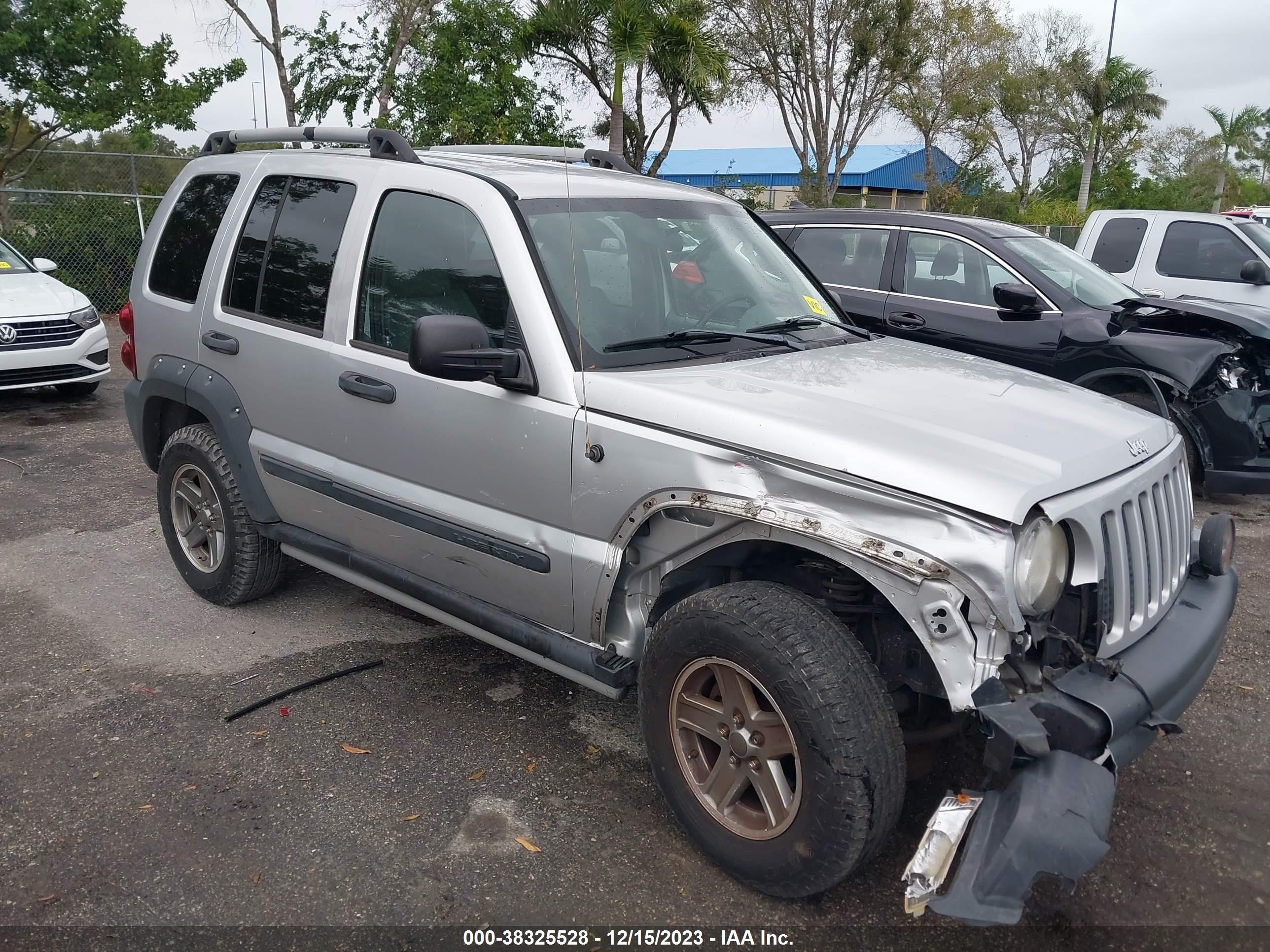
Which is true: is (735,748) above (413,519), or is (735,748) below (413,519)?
below

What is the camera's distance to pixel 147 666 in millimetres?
4242

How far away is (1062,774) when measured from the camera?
2320 mm

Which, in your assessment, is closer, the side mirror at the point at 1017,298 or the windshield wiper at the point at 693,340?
the windshield wiper at the point at 693,340

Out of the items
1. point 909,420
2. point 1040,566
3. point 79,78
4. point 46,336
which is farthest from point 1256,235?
point 79,78

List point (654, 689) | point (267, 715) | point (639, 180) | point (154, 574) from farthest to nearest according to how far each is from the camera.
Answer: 1. point (154, 574)
2. point (639, 180)
3. point (267, 715)
4. point (654, 689)

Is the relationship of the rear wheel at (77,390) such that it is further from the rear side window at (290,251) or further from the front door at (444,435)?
the front door at (444,435)

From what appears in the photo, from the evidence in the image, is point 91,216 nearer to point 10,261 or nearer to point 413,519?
point 10,261

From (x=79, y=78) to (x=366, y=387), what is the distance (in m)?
17.2

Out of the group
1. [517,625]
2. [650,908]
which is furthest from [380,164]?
[650,908]

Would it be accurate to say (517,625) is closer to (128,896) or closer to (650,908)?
(650,908)

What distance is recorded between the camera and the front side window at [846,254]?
7426mm

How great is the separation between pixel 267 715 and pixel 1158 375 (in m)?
5.61

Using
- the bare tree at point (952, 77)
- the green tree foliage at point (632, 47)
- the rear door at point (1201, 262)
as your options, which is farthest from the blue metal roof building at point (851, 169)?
the rear door at point (1201, 262)

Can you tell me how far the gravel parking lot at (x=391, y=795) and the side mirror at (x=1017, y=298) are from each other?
2462mm
